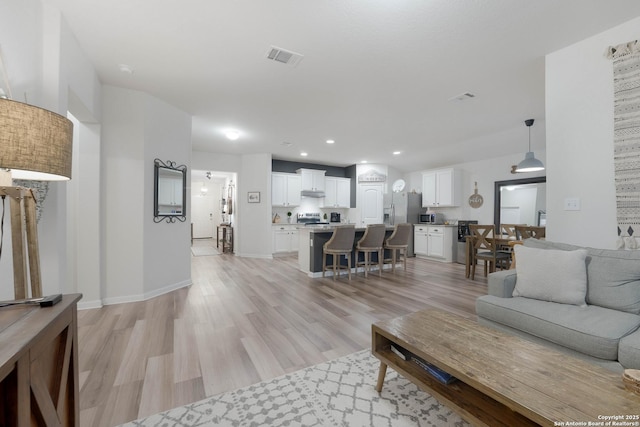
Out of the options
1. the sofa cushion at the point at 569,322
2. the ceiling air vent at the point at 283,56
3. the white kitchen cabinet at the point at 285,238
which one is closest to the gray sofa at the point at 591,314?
A: the sofa cushion at the point at 569,322

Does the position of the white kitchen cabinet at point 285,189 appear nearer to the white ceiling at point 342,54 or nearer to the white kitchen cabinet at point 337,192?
the white kitchen cabinet at point 337,192

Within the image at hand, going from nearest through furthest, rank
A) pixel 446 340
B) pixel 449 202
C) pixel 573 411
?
pixel 573 411 < pixel 446 340 < pixel 449 202

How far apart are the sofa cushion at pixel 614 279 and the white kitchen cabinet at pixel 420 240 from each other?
16.4ft

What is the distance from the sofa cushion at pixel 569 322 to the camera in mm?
1569

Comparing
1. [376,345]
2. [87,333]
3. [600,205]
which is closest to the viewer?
[376,345]

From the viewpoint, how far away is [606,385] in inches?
42.1

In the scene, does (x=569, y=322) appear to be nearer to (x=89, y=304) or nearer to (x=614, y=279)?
(x=614, y=279)

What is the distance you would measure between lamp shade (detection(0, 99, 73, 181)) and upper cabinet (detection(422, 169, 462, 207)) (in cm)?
715

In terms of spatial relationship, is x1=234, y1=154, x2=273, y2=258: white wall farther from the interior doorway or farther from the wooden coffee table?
the wooden coffee table

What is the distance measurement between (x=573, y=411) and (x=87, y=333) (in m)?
3.48

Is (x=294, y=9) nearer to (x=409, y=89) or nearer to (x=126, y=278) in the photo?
(x=409, y=89)

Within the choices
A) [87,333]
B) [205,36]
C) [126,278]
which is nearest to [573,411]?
[205,36]

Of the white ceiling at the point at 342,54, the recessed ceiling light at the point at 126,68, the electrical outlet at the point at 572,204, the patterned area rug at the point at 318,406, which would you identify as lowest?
the patterned area rug at the point at 318,406

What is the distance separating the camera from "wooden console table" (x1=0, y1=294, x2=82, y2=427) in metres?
0.72
